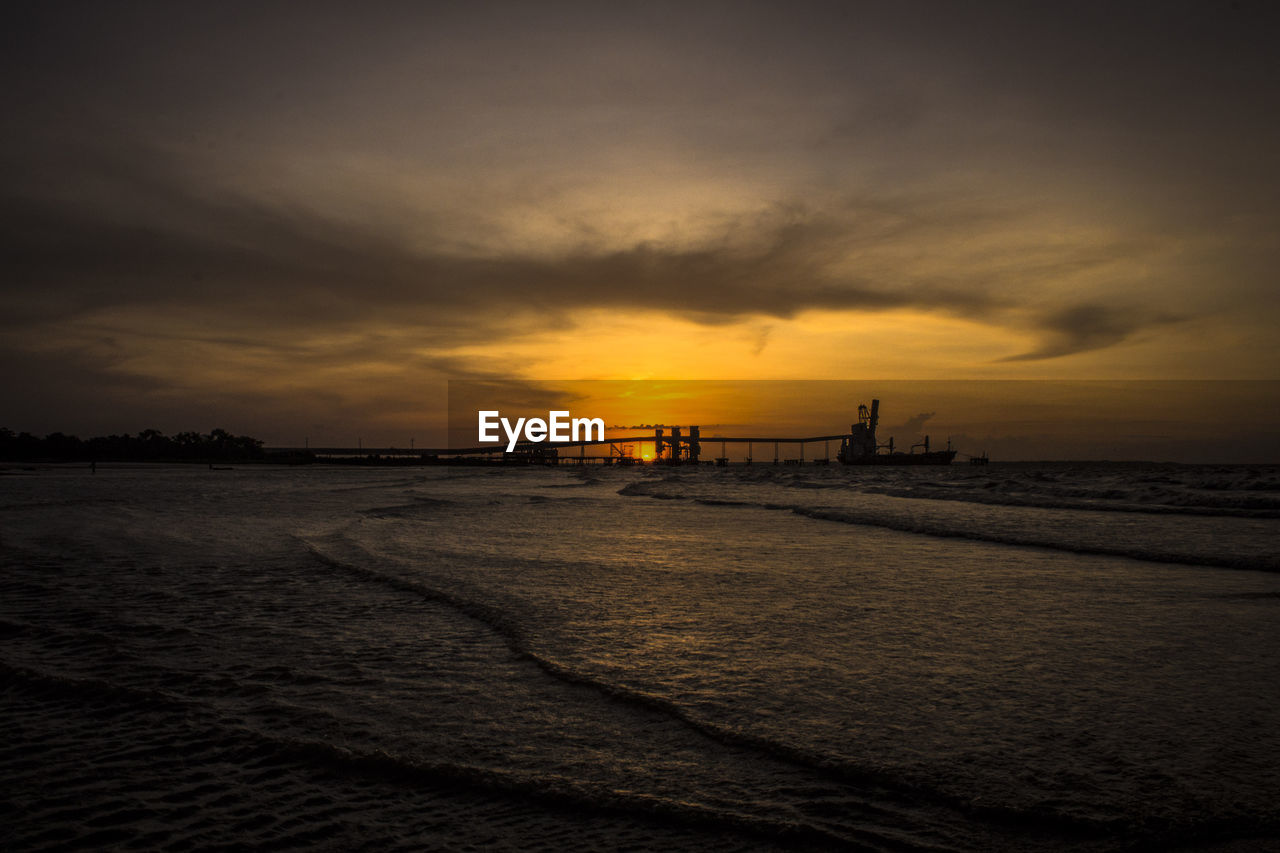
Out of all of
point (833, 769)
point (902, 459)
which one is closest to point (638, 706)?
point (833, 769)

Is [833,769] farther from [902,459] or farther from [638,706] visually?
[902,459]

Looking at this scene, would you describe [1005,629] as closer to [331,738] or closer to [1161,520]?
[331,738]

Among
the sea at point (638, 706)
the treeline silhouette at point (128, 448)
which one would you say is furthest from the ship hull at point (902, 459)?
the sea at point (638, 706)

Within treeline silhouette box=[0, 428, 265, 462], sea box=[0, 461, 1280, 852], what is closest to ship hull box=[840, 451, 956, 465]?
treeline silhouette box=[0, 428, 265, 462]

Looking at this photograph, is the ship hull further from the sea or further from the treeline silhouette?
the sea

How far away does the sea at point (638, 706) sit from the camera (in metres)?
2.63

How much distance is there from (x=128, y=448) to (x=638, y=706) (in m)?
190

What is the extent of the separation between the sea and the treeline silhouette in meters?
130

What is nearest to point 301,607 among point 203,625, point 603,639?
point 203,625

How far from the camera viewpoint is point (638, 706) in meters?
3.77

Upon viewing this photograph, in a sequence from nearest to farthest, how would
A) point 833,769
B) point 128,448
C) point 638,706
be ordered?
point 833,769
point 638,706
point 128,448

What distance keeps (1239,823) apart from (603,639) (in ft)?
11.4

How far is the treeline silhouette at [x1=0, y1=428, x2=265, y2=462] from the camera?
5162 inches

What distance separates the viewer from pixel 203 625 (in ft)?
18.3
